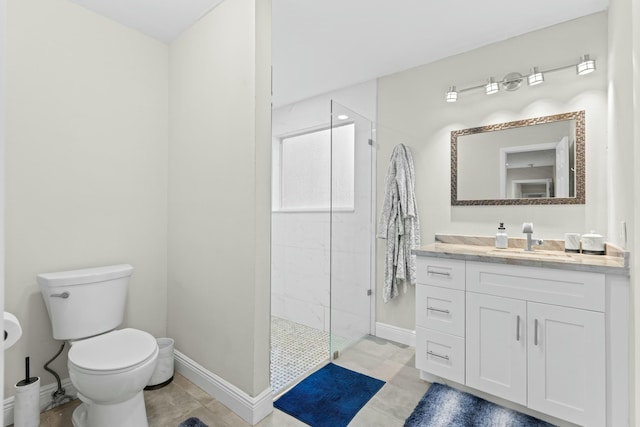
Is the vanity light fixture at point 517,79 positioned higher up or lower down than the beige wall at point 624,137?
higher up

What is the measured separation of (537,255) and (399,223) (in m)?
0.99

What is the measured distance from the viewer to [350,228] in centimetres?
279

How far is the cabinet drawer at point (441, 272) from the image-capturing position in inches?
79.0

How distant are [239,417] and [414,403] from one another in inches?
40.2

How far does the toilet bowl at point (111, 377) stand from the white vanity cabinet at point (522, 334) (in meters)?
1.64

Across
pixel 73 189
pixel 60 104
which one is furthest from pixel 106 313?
pixel 60 104

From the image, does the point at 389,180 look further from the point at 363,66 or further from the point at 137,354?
the point at 137,354

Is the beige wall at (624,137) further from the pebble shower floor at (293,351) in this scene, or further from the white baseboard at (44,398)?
the white baseboard at (44,398)

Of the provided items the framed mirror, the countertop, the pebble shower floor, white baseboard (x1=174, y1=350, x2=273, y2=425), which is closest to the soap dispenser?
the countertop

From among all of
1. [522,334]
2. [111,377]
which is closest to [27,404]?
[111,377]

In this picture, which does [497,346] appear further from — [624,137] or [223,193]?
[223,193]

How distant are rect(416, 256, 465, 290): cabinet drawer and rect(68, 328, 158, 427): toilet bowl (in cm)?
163

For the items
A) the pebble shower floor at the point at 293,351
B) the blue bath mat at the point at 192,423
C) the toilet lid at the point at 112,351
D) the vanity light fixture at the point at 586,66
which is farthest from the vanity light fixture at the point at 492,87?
the blue bath mat at the point at 192,423

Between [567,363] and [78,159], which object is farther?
[78,159]
